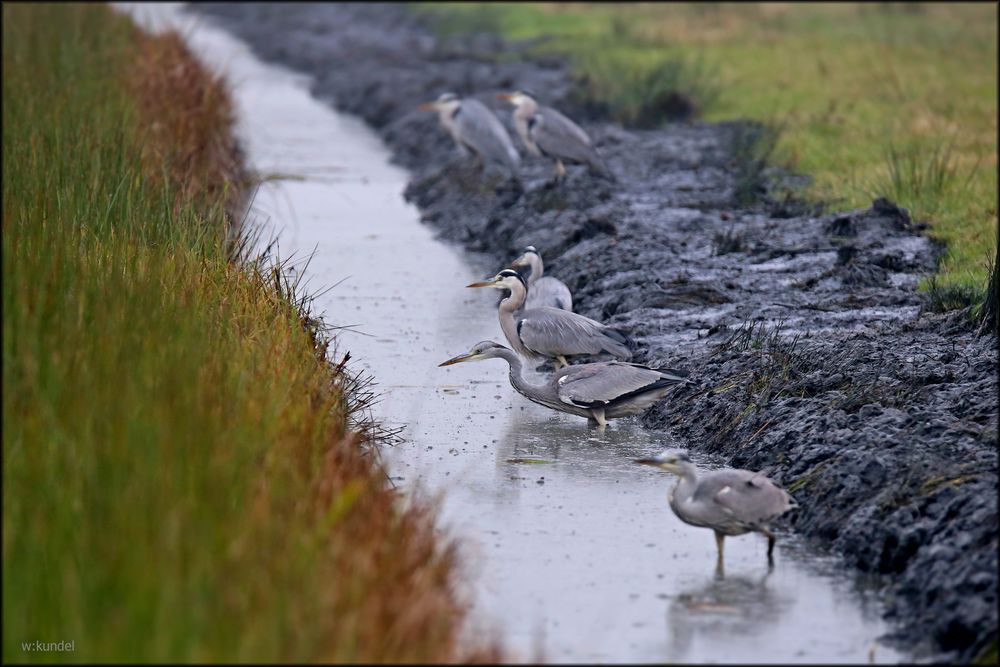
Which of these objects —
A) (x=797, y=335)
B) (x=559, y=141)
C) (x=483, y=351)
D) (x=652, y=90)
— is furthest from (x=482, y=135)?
(x=797, y=335)

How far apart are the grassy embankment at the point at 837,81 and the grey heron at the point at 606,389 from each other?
2061mm

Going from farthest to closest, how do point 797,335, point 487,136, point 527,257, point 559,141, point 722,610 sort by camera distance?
point 487,136 < point 559,141 < point 527,257 < point 797,335 < point 722,610

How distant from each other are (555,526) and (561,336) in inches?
92.8

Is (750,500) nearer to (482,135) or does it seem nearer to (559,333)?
(559,333)

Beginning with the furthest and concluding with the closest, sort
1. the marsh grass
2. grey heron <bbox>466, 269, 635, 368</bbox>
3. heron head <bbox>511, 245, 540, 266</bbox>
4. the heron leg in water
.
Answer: the marsh grass
heron head <bbox>511, 245, 540, 266</bbox>
grey heron <bbox>466, 269, 635, 368</bbox>
the heron leg in water

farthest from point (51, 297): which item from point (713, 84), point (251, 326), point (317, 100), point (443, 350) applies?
point (317, 100)

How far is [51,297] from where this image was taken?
5.88 meters

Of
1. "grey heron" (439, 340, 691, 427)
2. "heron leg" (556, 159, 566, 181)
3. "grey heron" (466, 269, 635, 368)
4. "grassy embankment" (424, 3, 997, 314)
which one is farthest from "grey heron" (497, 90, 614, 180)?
"grey heron" (439, 340, 691, 427)

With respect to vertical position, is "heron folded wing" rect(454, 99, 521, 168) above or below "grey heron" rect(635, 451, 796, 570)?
below

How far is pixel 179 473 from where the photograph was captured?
4547mm

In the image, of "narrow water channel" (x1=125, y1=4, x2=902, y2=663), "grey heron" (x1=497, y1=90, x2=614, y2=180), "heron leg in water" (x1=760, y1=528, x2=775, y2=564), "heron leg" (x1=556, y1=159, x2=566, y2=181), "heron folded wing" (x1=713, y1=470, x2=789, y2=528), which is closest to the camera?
"narrow water channel" (x1=125, y1=4, x2=902, y2=663)

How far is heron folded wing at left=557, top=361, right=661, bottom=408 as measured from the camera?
24.3 feet

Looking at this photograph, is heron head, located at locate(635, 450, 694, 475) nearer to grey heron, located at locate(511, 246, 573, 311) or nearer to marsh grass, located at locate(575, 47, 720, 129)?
grey heron, located at locate(511, 246, 573, 311)

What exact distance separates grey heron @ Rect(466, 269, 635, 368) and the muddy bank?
1.02 ft
